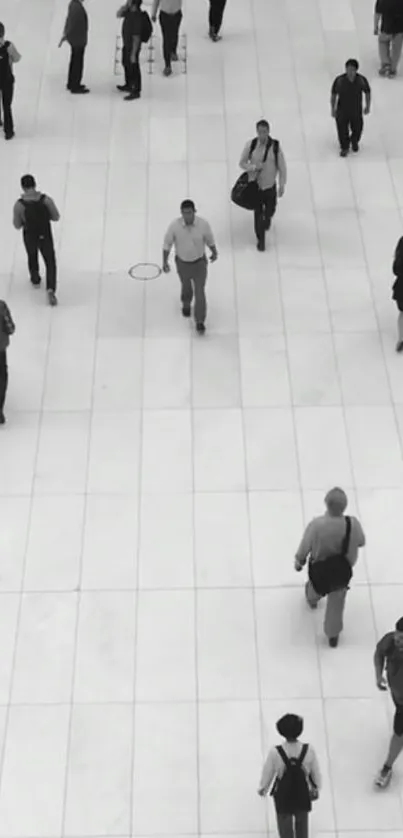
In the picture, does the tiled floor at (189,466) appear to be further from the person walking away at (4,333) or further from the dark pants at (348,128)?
the person walking away at (4,333)

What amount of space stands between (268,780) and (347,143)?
930 centimetres

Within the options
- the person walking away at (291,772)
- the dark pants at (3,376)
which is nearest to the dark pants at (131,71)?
the dark pants at (3,376)

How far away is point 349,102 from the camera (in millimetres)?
13602

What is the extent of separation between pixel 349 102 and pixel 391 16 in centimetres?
252

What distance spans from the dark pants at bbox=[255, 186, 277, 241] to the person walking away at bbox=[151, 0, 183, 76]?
14.3 ft

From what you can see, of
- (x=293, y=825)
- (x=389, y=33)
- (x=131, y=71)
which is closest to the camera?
(x=293, y=825)

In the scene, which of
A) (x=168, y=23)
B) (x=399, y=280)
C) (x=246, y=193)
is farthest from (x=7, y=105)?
(x=399, y=280)

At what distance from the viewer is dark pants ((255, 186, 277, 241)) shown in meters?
12.3

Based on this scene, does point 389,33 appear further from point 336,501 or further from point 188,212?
point 336,501

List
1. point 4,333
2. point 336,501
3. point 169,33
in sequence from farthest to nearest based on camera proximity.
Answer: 1. point 169,33
2. point 4,333
3. point 336,501

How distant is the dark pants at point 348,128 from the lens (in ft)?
45.3

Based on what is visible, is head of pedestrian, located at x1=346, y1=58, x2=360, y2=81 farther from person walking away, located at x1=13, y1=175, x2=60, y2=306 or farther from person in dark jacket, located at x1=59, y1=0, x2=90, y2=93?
person walking away, located at x1=13, y1=175, x2=60, y2=306

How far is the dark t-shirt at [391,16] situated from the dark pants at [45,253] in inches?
253

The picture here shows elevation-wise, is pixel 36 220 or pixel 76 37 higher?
pixel 76 37
